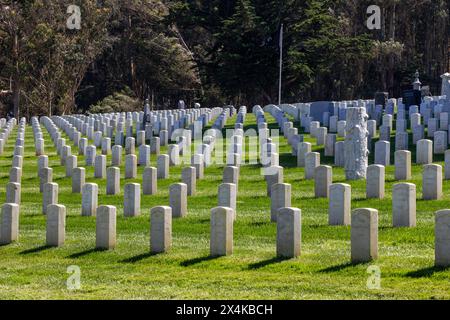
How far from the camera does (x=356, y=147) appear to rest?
2270 centimetres

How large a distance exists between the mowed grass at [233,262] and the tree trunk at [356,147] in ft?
6.19

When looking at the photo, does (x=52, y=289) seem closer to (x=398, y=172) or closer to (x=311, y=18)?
(x=398, y=172)

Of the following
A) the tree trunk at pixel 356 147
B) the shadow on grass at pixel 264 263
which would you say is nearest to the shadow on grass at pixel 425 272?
the shadow on grass at pixel 264 263

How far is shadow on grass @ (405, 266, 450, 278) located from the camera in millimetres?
12891

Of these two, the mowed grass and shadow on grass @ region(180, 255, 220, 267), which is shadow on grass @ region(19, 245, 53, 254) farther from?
shadow on grass @ region(180, 255, 220, 267)

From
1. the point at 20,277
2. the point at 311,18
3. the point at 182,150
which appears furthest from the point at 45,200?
the point at 311,18

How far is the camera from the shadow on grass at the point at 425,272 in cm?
1289

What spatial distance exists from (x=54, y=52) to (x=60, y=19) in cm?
214

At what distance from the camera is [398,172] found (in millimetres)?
21422

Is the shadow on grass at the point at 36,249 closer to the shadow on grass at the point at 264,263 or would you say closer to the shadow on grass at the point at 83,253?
the shadow on grass at the point at 83,253

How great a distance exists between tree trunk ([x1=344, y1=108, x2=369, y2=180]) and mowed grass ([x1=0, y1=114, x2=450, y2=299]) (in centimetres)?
189

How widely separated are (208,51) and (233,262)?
48866 millimetres

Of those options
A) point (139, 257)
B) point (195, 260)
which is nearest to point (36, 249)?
point (139, 257)

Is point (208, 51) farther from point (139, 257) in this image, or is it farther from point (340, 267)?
point (340, 267)
